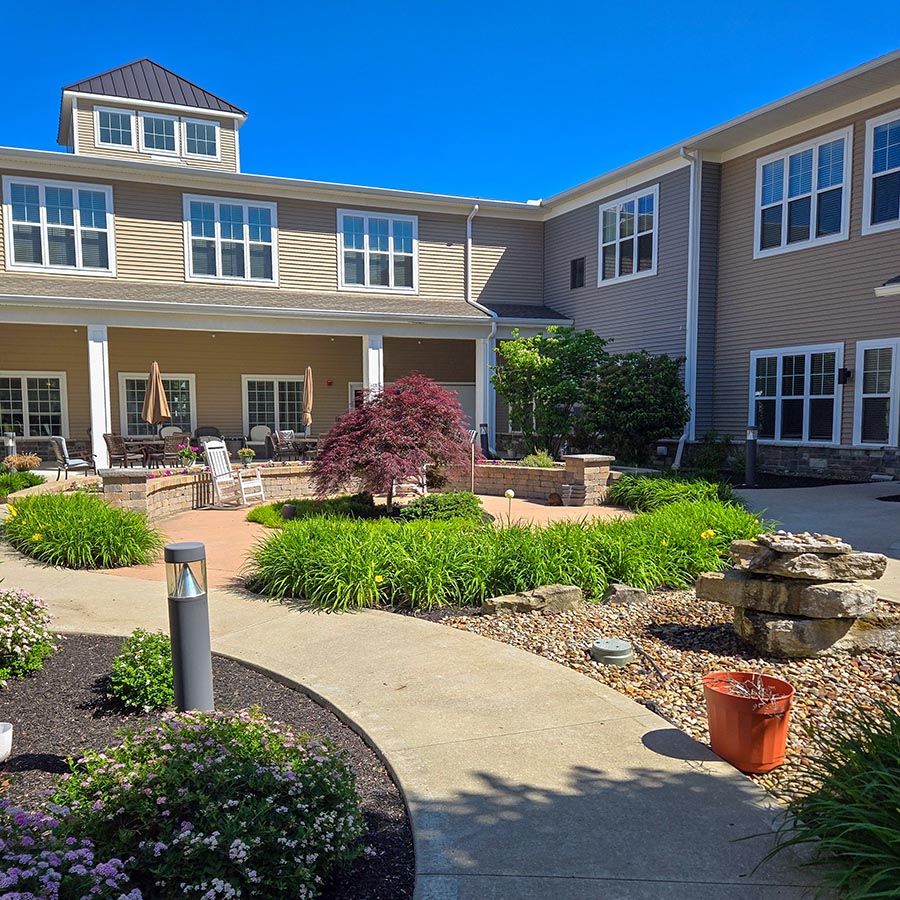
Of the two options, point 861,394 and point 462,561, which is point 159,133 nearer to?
point 861,394

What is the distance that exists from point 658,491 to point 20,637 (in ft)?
26.0

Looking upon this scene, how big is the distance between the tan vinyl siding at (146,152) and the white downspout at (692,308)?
46.1ft

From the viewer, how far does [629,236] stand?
55.0 ft

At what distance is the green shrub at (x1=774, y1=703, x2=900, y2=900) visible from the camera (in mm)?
2068

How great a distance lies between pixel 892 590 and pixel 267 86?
2484 centimetres

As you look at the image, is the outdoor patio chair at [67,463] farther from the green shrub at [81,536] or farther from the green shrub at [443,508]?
the green shrub at [443,508]

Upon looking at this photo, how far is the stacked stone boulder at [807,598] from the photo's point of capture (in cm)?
433

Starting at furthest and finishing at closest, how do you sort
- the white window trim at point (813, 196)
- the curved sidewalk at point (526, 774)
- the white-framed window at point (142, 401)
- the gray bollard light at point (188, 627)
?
the white-framed window at point (142, 401)
the white window trim at point (813, 196)
the gray bollard light at point (188, 627)
the curved sidewalk at point (526, 774)

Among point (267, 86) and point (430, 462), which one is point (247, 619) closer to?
point (430, 462)

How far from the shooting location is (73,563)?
278 inches

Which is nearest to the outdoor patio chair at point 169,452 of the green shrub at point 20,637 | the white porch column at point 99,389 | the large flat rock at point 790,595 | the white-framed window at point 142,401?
the white porch column at point 99,389

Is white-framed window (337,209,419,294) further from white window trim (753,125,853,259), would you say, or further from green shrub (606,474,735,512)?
green shrub (606,474,735,512)

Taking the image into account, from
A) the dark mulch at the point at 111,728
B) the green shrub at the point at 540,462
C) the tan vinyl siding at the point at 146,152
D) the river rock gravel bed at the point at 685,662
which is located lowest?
the river rock gravel bed at the point at 685,662

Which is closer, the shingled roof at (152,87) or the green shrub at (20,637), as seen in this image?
the green shrub at (20,637)
